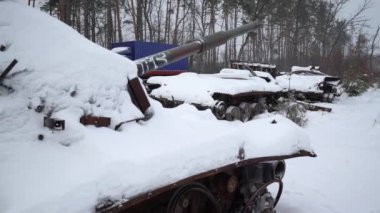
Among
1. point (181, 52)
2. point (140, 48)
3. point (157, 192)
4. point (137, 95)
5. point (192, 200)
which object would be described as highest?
point (140, 48)

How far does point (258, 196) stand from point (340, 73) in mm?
19649

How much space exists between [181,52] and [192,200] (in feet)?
6.76

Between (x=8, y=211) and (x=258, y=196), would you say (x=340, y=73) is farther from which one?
(x=8, y=211)

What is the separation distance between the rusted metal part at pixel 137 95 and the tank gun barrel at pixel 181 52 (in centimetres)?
66

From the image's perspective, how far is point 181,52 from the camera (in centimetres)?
416

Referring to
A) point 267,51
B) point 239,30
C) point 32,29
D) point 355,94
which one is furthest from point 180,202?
point 267,51

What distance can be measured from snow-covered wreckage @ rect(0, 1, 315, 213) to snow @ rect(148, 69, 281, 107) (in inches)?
210

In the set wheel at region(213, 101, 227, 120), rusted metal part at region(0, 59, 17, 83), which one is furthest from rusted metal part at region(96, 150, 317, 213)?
wheel at region(213, 101, 227, 120)

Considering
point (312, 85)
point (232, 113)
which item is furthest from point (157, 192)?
point (312, 85)

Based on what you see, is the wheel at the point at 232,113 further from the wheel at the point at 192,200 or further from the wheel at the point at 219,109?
the wheel at the point at 192,200

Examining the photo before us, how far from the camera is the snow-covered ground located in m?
4.39

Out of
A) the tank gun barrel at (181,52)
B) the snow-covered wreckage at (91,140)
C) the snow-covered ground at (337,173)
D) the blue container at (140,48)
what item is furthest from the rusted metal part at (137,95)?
the blue container at (140,48)

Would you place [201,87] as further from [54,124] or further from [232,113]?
[54,124]

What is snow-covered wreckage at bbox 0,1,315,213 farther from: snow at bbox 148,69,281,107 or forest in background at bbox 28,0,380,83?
forest in background at bbox 28,0,380,83
